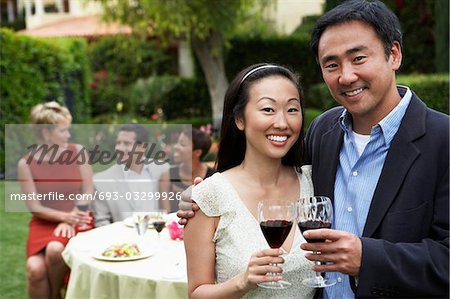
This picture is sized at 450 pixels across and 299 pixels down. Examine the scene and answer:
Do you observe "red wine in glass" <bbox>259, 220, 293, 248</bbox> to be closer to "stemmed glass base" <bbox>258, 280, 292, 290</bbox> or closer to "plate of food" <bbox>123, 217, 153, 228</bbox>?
"stemmed glass base" <bbox>258, 280, 292, 290</bbox>

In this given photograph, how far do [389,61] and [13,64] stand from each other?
35.3 feet

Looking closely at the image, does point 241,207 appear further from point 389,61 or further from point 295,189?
point 389,61

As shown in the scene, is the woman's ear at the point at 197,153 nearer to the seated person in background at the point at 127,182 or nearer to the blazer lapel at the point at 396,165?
the seated person in background at the point at 127,182

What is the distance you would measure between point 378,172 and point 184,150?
3281mm

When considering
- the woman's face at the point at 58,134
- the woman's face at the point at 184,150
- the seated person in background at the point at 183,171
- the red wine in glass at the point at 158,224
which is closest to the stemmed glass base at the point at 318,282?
the red wine in glass at the point at 158,224

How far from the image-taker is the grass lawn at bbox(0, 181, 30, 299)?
A: 230 inches

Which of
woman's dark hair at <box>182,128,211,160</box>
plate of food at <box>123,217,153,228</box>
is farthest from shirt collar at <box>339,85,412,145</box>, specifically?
woman's dark hair at <box>182,128,211,160</box>

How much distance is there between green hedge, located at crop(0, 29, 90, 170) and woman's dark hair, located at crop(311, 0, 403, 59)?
10.4 m

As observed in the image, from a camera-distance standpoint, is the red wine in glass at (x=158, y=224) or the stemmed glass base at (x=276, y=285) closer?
the stemmed glass base at (x=276, y=285)

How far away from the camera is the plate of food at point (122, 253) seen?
375cm

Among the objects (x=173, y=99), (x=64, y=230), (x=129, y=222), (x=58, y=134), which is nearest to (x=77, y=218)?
(x=64, y=230)

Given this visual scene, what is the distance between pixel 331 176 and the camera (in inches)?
93.0

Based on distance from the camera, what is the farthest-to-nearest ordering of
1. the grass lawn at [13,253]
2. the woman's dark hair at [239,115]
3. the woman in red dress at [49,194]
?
the grass lawn at [13,253] → the woman in red dress at [49,194] → the woman's dark hair at [239,115]

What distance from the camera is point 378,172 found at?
7.29ft
